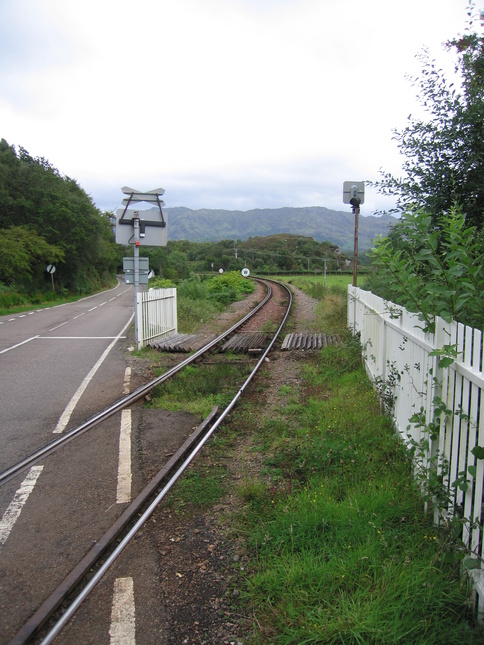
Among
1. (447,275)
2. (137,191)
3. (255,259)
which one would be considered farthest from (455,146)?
(255,259)

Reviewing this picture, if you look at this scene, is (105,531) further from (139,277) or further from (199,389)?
(139,277)

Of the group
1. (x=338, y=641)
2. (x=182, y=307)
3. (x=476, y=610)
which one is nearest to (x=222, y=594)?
(x=338, y=641)

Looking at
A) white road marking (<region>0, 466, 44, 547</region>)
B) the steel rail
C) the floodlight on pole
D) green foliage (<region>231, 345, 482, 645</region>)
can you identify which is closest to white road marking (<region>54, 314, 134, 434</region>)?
the steel rail

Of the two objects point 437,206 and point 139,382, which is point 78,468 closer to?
point 139,382

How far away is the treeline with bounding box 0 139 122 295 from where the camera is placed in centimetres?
3847

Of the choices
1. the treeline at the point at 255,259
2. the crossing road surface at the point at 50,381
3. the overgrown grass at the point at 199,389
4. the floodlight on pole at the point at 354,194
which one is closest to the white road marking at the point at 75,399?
the crossing road surface at the point at 50,381

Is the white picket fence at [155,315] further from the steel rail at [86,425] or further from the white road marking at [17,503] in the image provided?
the white road marking at [17,503]

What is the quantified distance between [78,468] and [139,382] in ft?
13.1

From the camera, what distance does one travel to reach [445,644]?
241cm

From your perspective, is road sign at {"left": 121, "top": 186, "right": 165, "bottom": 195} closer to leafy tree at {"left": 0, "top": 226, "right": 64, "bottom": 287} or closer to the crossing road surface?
the crossing road surface

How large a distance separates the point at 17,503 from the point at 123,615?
1878 mm

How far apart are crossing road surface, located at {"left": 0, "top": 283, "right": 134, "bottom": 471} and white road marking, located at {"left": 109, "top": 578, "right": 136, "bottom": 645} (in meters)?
2.50

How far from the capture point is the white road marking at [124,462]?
4352 mm

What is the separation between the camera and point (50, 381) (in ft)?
29.5
